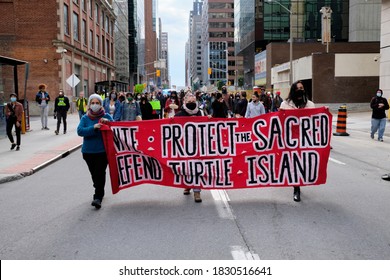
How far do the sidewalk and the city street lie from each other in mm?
1067

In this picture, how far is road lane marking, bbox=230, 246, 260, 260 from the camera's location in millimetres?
4754

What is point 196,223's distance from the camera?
6230mm

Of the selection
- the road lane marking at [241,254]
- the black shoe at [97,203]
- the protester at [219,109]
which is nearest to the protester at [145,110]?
the protester at [219,109]

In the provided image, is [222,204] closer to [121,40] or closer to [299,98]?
[299,98]

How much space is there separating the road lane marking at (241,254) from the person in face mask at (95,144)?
2881 mm

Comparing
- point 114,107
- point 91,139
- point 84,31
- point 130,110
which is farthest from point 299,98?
point 84,31

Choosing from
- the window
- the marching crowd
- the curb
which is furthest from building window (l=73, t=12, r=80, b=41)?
the curb

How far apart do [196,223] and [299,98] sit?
116 inches

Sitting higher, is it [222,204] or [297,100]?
[297,100]

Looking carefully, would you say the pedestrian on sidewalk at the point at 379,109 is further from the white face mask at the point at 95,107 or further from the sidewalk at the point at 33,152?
the white face mask at the point at 95,107

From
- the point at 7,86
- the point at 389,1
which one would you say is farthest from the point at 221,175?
the point at 389,1

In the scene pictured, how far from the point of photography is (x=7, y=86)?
21344 millimetres

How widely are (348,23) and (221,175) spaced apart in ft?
219

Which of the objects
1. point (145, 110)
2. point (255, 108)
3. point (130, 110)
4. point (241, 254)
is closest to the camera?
point (241, 254)
